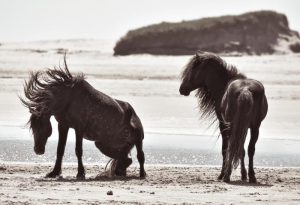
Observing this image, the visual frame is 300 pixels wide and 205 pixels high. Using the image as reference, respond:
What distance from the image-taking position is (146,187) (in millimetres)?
10820

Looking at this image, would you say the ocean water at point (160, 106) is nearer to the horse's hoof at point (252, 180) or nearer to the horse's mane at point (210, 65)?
the horse's mane at point (210, 65)

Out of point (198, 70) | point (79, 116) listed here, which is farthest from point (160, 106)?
point (79, 116)

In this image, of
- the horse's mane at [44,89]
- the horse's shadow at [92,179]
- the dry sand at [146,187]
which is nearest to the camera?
the dry sand at [146,187]

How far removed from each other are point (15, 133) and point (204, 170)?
222 inches

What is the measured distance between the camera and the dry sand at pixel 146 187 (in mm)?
9656

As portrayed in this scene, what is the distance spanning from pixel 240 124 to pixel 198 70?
4.87 ft

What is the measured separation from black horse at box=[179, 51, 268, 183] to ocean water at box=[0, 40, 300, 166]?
6.75ft

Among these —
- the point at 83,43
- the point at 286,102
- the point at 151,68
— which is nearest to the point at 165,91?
the point at 286,102

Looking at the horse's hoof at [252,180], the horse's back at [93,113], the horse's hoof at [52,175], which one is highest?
the horse's back at [93,113]

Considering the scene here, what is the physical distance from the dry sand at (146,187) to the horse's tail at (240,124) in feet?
1.35

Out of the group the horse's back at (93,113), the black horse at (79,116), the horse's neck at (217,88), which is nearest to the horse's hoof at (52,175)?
the black horse at (79,116)

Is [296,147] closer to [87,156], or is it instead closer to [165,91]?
[87,156]

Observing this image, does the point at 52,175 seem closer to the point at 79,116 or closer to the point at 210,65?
the point at 79,116

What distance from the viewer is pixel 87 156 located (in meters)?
14.9
